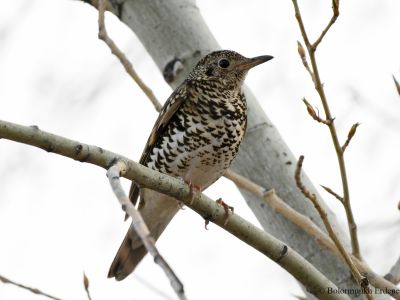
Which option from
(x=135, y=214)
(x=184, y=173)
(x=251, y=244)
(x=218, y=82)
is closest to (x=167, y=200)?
(x=184, y=173)

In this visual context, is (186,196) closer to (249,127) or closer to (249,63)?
(249,127)

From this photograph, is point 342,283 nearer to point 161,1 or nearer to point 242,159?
point 242,159

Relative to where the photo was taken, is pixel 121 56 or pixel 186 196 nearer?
pixel 186 196

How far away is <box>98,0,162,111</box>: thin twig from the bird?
0.57 meters

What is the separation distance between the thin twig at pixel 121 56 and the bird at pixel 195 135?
57cm

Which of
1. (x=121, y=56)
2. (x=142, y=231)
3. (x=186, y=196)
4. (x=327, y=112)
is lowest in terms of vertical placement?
(x=186, y=196)

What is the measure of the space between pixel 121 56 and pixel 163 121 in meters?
1.11

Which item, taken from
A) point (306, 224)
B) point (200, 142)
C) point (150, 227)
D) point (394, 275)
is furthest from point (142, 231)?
point (150, 227)

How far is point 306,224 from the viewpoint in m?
4.07

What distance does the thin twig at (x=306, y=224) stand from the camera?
12.0ft

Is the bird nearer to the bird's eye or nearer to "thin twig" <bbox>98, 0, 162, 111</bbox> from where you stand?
the bird's eye

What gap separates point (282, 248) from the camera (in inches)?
147

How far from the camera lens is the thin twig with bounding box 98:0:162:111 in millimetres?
4289

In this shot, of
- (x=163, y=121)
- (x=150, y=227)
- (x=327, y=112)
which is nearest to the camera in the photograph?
(x=327, y=112)
